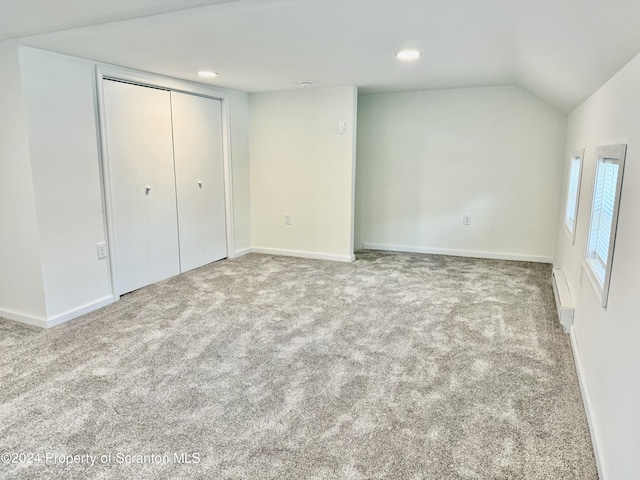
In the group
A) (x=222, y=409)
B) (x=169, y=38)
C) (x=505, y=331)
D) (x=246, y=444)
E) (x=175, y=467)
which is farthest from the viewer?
(x=505, y=331)

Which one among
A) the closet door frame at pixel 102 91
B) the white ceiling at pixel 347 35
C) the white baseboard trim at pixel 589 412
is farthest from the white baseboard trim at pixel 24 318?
the white baseboard trim at pixel 589 412

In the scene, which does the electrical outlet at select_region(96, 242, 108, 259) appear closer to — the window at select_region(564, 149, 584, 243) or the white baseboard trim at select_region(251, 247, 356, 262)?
the white baseboard trim at select_region(251, 247, 356, 262)

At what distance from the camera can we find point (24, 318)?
121 inches

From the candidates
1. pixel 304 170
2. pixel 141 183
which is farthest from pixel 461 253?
pixel 141 183

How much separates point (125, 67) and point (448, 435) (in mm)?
3497

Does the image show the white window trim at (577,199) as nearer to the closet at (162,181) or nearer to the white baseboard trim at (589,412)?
the white baseboard trim at (589,412)

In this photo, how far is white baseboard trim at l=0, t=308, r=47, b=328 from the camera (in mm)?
2998

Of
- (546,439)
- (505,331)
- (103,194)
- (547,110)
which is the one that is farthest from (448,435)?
(547,110)

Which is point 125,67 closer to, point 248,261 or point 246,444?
point 248,261

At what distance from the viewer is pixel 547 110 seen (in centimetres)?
449

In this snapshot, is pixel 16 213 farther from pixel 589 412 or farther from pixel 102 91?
pixel 589 412

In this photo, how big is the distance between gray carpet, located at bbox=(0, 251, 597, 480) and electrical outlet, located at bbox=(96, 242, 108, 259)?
1.40 ft

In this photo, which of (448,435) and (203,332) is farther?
(203,332)

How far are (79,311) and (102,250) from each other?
50 cm
